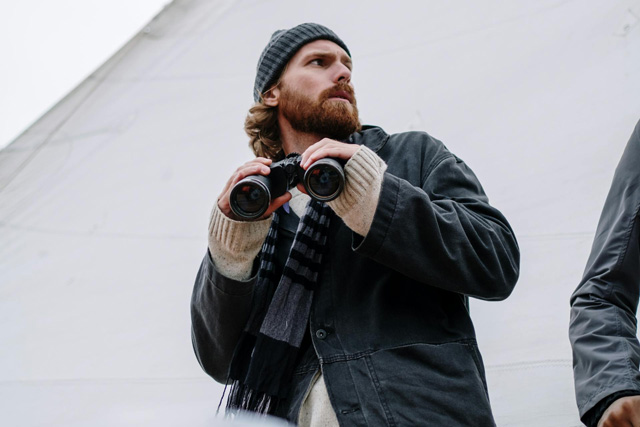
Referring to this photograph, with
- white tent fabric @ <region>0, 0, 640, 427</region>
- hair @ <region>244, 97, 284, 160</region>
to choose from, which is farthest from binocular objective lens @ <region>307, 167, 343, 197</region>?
white tent fabric @ <region>0, 0, 640, 427</region>

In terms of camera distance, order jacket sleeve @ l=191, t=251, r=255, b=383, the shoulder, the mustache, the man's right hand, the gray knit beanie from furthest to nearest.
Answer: the gray knit beanie
the mustache
the shoulder
jacket sleeve @ l=191, t=251, r=255, b=383
the man's right hand

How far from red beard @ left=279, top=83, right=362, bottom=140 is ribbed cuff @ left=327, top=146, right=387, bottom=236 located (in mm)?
446

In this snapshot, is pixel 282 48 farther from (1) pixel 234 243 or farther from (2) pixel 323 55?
(1) pixel 234 243

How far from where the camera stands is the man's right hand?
164 centimetres

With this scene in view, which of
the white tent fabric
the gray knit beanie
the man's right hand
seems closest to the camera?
the man's right hand

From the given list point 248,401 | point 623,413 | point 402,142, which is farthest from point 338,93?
point 623,413

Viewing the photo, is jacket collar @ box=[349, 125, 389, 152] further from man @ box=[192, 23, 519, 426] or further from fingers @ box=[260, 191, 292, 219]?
fingers @ box=[260, 191, 292, 219]

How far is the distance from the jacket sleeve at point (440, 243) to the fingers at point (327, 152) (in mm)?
77

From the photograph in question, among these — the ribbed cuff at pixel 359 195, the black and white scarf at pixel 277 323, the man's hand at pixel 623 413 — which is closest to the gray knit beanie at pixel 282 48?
the black and white scarf at pixel 277 323

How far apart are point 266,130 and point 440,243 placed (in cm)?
78

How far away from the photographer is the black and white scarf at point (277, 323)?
169 centimetres

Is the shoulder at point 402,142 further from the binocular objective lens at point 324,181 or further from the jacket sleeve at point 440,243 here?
the binocular objective lens at point 324,181

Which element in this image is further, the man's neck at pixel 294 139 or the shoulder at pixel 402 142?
the man's neck at pixel 294 139

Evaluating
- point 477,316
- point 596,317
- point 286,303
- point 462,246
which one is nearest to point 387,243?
point 462,246
